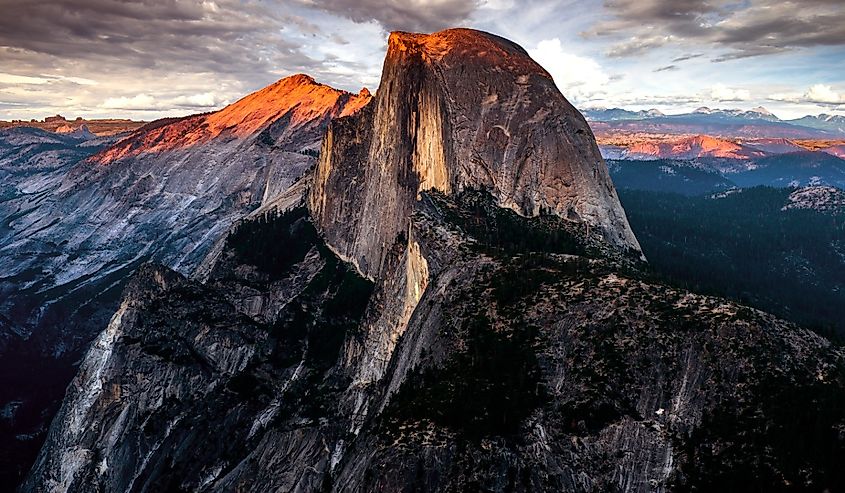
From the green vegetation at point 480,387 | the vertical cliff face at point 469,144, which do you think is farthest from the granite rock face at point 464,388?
the vertical cliff face at point 469,144

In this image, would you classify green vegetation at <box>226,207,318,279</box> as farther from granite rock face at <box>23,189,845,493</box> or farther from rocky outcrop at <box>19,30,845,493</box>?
granite rock face at <box>23,189,845,493</box>

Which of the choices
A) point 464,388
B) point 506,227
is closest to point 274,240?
point 506,227

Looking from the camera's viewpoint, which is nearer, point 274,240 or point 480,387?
point 480,387

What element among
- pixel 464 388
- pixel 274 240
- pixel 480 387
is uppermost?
pixel 274 240

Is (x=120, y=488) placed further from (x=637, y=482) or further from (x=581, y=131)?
(x=581, y=131)

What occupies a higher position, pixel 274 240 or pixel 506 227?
pixel 506 227

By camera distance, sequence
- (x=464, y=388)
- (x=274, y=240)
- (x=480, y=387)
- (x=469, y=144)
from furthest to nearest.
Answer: (x=274, y=240) < (x=469, y=144) < (x=464, y=388) < (x=480, y=387)

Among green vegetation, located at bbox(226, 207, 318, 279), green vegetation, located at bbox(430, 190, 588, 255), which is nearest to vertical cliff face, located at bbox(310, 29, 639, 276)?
green vegetation, located at bbox(430, 190, 588, 255)

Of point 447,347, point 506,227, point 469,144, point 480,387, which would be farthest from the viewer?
point 469,144

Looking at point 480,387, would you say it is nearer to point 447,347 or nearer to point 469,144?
point 447,347
